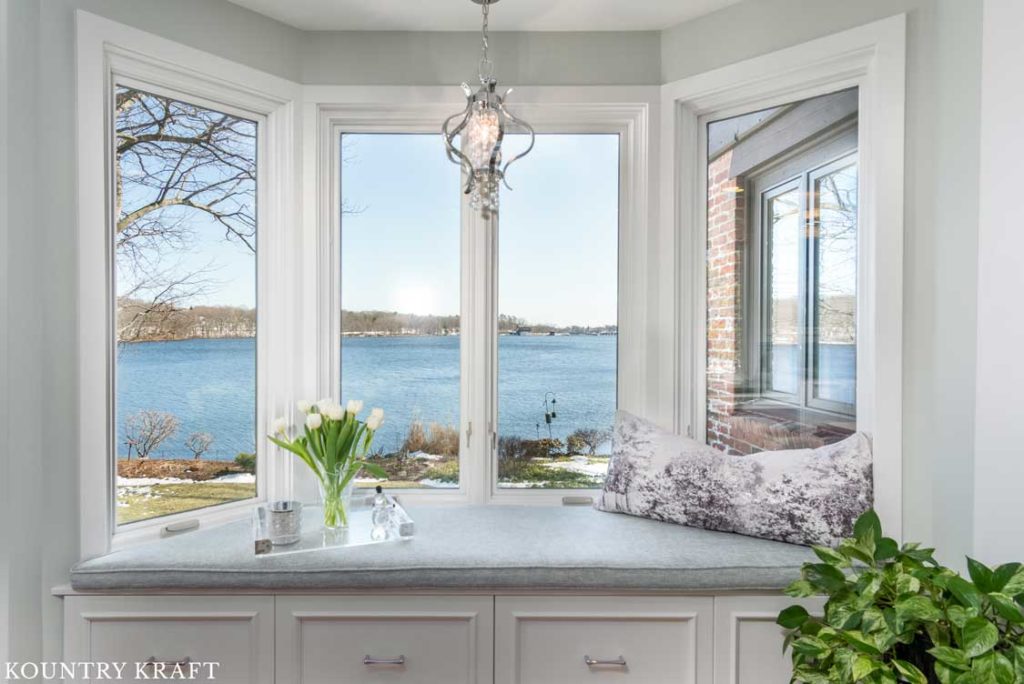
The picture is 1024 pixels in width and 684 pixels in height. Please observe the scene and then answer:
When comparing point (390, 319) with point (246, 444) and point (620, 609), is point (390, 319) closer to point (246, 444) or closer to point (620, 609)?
point (246, 444)

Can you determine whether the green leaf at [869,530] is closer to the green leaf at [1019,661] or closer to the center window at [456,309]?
the green leaf at [1019,661]

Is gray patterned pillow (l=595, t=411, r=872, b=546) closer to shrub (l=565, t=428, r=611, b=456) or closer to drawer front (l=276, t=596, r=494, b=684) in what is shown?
shrub (l=565, t=428, r=611, b=456)

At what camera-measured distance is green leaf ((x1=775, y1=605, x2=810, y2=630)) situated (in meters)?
1.45

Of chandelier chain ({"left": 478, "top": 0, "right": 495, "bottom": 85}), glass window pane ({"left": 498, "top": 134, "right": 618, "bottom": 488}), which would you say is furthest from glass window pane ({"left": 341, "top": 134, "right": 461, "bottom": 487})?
chandelier chain ({"left": 478, "top": 0, "right": 495, "bottom": 85})

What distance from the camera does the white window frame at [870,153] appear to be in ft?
5.81

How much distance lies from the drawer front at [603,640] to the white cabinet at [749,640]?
4cm

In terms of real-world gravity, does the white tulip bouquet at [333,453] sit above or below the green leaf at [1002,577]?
above

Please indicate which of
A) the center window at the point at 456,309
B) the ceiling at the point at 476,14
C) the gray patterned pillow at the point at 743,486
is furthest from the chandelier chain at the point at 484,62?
the gray patterned pillow at the point at 743,486

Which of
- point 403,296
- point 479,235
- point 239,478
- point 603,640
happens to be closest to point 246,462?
point 239,478

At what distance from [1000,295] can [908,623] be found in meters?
0.85

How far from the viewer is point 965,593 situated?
1198mm

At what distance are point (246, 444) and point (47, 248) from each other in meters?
0.88

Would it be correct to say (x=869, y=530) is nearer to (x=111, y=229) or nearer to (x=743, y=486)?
(x=743, y=486)

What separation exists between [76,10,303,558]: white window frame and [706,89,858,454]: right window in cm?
161
